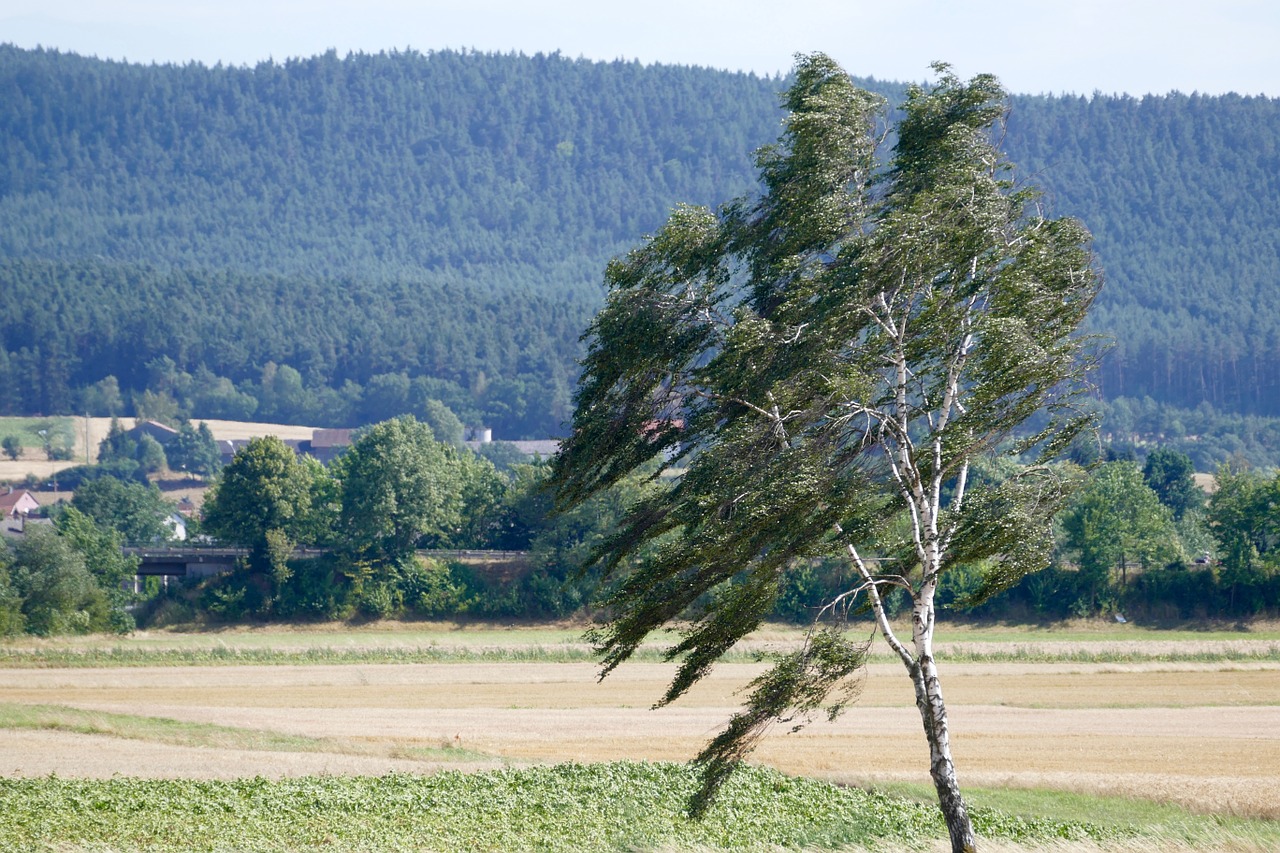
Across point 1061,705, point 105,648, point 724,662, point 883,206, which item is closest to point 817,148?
point 883,206

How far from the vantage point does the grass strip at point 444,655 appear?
65.7 m

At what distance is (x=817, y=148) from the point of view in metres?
22.1

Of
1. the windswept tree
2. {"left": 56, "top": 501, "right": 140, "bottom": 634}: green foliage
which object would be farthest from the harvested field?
{"left": 56, "top": 501, "right": 140, "bottom": 634}: green foliage

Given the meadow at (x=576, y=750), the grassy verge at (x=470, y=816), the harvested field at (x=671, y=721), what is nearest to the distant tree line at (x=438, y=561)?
the meadow at (x=576, y=750)

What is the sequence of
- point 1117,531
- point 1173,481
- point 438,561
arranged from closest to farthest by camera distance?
point 1117,531
point 438,561
point 1173,481

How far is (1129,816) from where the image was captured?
94.9 feet

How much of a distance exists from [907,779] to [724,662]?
3351cm

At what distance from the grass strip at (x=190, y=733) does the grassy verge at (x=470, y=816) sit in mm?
6566

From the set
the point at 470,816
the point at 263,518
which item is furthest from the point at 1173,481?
the point at 470,816

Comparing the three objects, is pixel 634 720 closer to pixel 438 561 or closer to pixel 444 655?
pixel 444 655

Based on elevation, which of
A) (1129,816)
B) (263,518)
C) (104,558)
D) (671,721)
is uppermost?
(1129,816)

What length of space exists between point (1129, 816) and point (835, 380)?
47.5ft

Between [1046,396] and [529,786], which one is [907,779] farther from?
[1046,396]

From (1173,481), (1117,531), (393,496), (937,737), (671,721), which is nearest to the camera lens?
(937,737)
